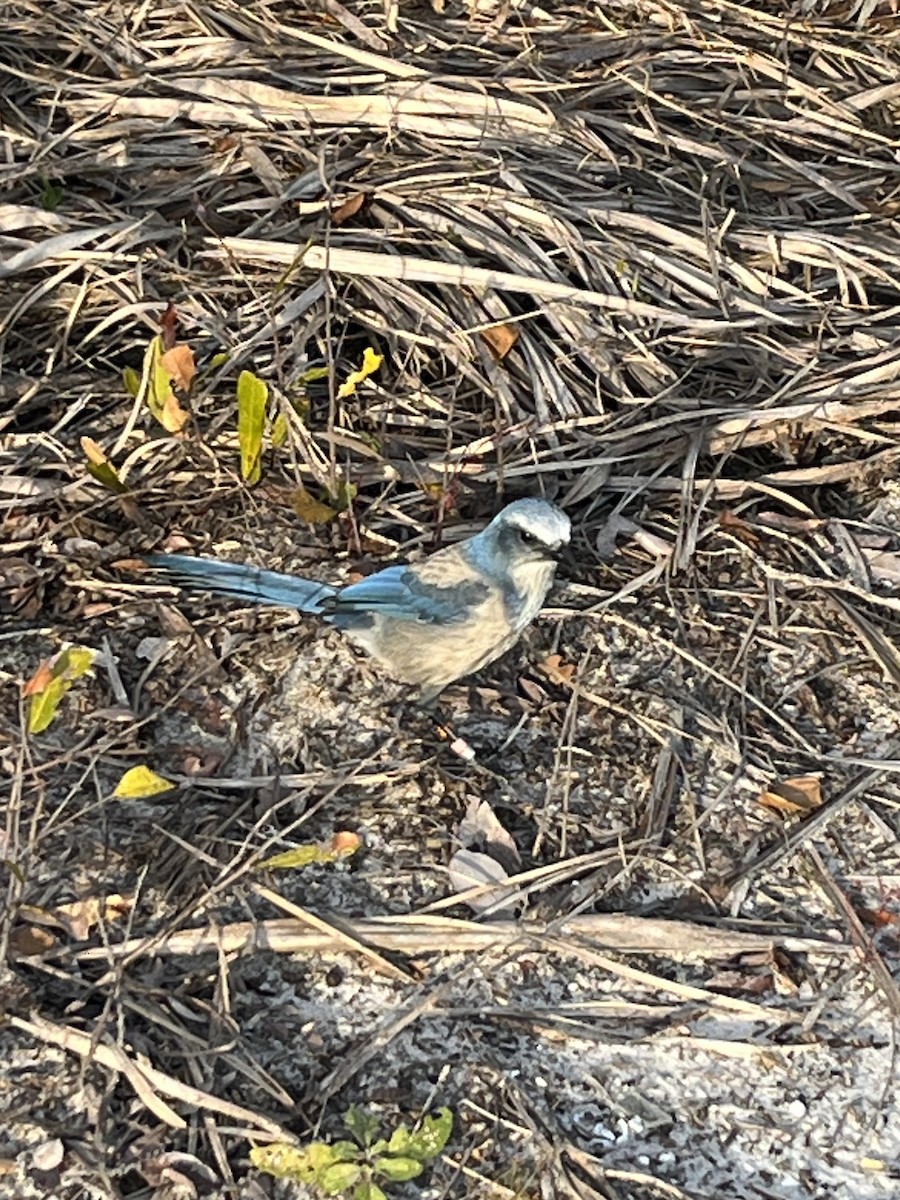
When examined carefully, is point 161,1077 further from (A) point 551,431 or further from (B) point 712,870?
(A) point 551,431

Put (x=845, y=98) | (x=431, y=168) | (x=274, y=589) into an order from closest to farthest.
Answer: (x=274, y=589)
(x=431, y=168)
(x=845, y=98)

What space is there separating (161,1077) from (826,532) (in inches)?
93.2

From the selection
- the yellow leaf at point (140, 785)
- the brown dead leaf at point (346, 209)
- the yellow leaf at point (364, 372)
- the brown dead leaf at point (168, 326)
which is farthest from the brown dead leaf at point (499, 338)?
the yellow leaf at point (140, 785)

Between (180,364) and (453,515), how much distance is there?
0.83 metres

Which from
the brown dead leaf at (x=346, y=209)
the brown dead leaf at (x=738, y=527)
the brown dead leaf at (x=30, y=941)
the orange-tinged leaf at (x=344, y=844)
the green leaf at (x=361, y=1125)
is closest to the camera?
the green leaf at (x=361, y=1125)

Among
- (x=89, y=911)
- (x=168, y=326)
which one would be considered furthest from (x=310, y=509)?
(x=89, y=911)

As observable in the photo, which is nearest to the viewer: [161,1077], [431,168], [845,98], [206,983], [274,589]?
[161,1077]

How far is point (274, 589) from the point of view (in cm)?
358

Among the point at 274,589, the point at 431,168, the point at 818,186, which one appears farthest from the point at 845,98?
the point at 274,589

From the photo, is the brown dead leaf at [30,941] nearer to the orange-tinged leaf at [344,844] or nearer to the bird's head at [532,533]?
the orange-tinged leaf at [344,844]

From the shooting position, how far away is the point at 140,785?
3.07 meters

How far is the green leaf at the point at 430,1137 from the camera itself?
2.65m

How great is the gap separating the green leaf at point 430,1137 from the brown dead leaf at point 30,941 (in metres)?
0.85

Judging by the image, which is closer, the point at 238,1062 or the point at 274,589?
the point at 238,1062
